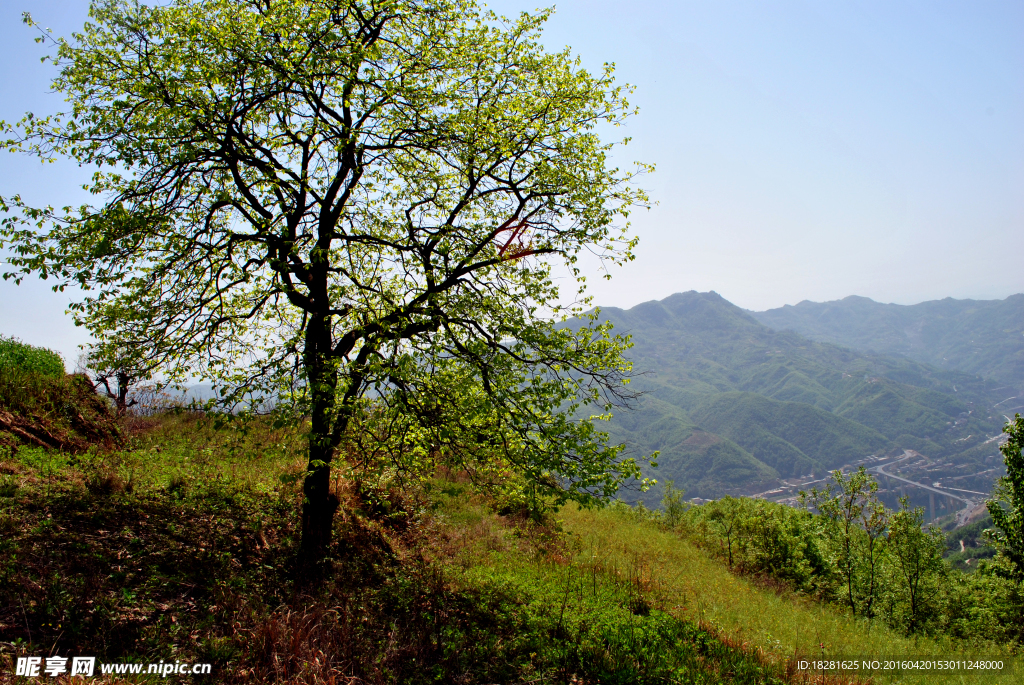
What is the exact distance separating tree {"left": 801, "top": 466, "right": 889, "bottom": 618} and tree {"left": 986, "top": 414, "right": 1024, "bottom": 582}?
8.79m

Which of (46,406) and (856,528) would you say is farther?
(856,528)

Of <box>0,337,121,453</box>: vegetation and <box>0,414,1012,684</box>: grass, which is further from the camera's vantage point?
<box>0,337,121,453</box>: vegetation

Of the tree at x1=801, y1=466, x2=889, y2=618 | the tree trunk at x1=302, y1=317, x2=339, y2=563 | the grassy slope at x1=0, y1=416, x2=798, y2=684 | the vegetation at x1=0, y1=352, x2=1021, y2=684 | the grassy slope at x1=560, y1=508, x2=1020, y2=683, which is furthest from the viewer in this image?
the tree at x1=801, y1=466, x2=889, y2=618

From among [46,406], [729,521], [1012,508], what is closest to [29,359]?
[46,406]

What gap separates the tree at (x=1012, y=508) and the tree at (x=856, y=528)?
879 cm

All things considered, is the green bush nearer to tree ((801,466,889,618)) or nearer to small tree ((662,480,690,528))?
tree ((801,466,889,618))

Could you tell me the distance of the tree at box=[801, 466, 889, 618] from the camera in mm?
17656

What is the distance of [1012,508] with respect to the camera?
2545 cm

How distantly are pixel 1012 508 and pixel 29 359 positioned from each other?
42.9 metres

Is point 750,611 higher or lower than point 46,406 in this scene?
lower

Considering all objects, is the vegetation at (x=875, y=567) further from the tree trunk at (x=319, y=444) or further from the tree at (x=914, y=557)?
the tree trunk at (x=319, y=444)

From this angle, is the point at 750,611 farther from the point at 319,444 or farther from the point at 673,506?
the point at 673,506

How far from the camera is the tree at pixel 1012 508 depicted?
23891 mm

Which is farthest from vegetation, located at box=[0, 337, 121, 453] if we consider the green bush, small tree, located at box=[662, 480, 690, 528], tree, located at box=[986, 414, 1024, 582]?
tree, located at box=[986, 414, 1024, 582]
